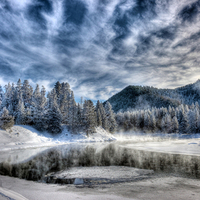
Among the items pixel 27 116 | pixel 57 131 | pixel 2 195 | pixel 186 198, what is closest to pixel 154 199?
pixel 186 198

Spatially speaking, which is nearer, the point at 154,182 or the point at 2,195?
the point at 2,195

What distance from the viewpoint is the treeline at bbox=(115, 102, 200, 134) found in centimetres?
7919

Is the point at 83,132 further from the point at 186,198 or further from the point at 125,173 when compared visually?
the point at 186,198

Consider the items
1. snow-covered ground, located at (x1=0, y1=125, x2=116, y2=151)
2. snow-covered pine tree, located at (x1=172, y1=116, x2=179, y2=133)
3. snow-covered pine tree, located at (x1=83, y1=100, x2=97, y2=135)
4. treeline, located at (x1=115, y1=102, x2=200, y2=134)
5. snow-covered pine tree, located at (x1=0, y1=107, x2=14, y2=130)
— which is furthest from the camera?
snow-covered pine tree, located at (x1=172, y1=116, x2=179, y2=133)

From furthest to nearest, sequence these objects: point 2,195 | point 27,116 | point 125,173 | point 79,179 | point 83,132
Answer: point 83,132
point 27,116
point 125,173
point 79,179
point 2,195

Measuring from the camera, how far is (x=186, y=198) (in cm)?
678

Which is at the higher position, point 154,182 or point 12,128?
point 12,128

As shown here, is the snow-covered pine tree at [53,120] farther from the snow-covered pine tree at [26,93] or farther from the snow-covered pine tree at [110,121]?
the snow-covered pine tree at [110,121]

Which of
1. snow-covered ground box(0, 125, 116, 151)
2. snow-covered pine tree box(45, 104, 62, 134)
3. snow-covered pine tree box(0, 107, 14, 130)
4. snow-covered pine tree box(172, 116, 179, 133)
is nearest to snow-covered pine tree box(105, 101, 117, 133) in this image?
snow-covered ground box(0, 125, 116, 151)

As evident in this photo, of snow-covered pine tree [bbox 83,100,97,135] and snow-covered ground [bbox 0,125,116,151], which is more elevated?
snow-covered pine tree [bbox 83,100,97,135]

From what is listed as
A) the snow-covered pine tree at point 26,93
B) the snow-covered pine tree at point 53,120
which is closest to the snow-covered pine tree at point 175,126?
the snow-covered pine tree at point 53,120

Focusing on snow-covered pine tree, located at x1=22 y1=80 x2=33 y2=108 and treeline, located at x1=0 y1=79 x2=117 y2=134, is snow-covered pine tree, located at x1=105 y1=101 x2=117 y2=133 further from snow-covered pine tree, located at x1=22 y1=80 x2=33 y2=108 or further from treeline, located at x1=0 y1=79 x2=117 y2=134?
snow-covered pine tree, located at x1=22 y1=80 x2=33 y2=108

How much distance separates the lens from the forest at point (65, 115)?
49375 mm

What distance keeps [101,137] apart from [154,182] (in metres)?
53.4
